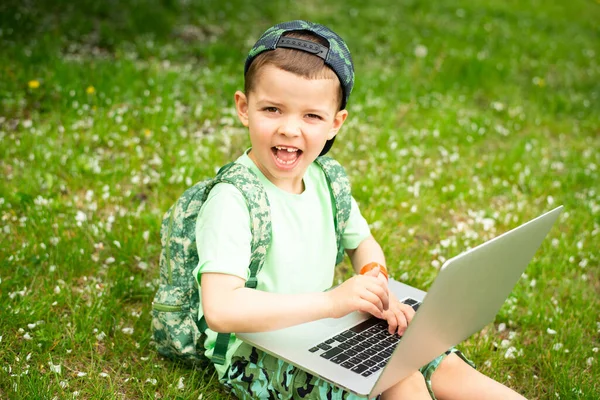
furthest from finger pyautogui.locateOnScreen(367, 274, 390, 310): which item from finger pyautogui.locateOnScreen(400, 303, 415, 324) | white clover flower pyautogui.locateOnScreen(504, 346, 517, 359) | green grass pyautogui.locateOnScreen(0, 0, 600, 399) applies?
white clover flower pyautogui.locateOnScreen(504, 346, 517, 359)

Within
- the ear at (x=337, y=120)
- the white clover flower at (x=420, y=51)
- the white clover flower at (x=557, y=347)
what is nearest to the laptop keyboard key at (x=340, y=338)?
the ear at (x=337, y=120)

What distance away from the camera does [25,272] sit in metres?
4.00

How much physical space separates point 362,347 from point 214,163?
2.93 m

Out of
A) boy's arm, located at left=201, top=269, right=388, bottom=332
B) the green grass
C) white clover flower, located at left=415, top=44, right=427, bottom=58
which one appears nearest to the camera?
boy's arm, located at left=201, top=269, right=388, bottom=332

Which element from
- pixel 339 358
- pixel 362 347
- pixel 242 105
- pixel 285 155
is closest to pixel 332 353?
pixel 339 358

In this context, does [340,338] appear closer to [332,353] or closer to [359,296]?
[332,353]

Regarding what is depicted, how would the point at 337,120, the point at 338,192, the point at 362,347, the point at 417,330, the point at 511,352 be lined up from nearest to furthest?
1. the point at 417,330
2. the point at 362,347
3. the point at 337,120
4. the point at 338,192
5. the point at 511,352

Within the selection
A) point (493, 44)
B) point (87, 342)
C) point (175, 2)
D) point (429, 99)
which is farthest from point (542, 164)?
point (175, 2)

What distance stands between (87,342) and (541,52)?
861 centimetres

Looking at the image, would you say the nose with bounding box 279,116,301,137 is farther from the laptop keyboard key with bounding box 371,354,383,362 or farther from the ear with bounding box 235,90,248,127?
the laptop keyboard key with bounding box 371,354,383,362

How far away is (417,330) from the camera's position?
7.88ft

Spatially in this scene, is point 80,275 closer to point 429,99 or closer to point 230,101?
point 230,101

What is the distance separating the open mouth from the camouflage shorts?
0.83 m

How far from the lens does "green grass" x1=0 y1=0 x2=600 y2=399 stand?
3.70m
